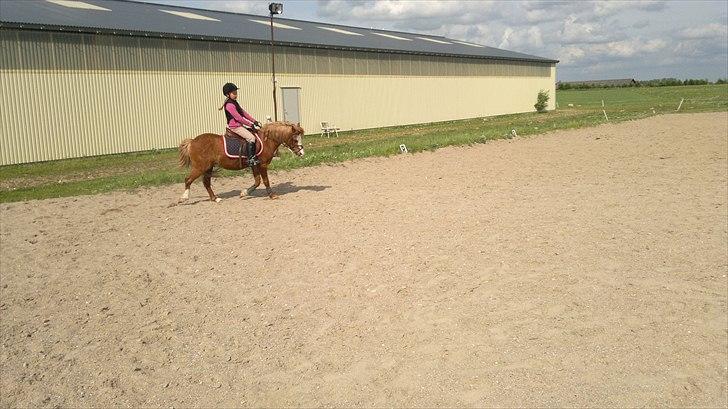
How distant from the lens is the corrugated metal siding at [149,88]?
19984 millimetres

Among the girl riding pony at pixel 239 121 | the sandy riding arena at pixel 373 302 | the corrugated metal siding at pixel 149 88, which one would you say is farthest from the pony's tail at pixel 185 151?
the corrugated metal siding at pixel 149 88

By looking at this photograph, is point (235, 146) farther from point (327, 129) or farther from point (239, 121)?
point (327, 129)

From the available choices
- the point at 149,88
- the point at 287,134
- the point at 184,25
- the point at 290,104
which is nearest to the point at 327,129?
the point at 290,104

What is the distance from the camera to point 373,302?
6.65 metres

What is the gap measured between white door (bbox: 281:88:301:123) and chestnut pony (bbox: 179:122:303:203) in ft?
55.0

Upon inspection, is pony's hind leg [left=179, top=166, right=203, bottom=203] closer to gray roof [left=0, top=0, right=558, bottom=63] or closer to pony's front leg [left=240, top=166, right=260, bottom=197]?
pony's front leg [left=240, top=166, right=260, bottom=197]

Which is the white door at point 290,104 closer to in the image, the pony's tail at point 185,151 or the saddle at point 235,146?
the pony's tail at point 185,151

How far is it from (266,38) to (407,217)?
2000 cm

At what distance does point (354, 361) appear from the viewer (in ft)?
18.2

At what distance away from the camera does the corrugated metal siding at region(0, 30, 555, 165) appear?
19984 millimetres

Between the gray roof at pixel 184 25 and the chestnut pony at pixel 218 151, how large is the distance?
1084 cm

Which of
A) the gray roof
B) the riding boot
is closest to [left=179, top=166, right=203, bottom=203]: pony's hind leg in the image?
the riding boot

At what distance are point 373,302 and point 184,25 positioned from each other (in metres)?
22.9

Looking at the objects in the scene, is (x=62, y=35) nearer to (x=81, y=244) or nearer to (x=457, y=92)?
(x=81, y=244)
